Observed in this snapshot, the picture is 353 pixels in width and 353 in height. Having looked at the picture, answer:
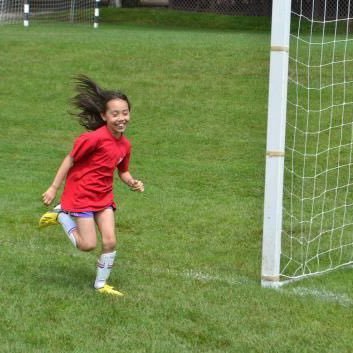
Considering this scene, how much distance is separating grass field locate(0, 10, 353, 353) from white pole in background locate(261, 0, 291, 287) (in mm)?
229

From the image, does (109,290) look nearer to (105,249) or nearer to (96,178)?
(105,249)

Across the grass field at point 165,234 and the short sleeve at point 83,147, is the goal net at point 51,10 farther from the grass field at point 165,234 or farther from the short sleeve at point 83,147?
the short sleeve at point 83,147

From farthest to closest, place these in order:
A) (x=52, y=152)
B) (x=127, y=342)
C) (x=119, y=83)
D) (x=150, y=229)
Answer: (x=119, y=83), (x=52, y=152), (x=150, y=229), (x=127, y=342)

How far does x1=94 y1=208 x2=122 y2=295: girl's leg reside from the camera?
5.53 m

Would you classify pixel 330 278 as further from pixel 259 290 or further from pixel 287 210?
pixel 287 210

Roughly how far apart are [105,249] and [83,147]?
0.71 metres

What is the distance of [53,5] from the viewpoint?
33594 millimetres

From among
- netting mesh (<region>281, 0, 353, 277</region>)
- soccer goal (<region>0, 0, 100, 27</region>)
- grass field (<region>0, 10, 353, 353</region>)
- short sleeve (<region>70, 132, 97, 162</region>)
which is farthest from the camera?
soccer goal (<region>0, 0, 100, 27</region>)

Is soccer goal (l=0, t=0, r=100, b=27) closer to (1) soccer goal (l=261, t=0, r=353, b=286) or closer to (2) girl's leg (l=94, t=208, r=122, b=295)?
(1) soccer goal (l=261, t=0, r=353, b=286)

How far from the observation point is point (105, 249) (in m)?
5.54

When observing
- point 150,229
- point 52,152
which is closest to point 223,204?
point 150,229

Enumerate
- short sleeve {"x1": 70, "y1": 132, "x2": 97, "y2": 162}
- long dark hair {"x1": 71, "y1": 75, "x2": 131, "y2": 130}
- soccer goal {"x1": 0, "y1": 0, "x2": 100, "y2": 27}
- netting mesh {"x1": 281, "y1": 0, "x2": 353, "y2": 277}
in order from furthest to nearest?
soccer goal {"x1": 0, "y1": 0, "x2": 100, "y2": 27}, netting mesh {"x1": 281, "y1": 0, "x2": 353, "y2": 277}, long dark hair {"x1": 71, "y1": 75, "x2": 131, "y2": 130}, short sleeve {"x1": 70, "y1": 132, "x2": 97, "y2": 162}

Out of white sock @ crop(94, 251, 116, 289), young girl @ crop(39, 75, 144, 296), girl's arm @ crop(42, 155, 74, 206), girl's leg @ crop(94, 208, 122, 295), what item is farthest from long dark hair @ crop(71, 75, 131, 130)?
white sock @ crop(94, 251, 116, 289)

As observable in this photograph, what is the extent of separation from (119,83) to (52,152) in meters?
5.41
